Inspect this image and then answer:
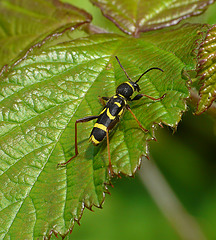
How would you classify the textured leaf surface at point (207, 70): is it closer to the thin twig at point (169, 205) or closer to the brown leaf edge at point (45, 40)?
the brown leaf edge at point (45, 40)

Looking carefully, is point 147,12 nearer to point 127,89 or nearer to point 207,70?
point 127,89

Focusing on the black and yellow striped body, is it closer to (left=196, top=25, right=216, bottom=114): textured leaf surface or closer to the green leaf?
(left=196, top=25, right=216, bottom=114): textured leaf surface

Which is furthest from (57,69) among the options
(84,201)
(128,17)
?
(84,201)

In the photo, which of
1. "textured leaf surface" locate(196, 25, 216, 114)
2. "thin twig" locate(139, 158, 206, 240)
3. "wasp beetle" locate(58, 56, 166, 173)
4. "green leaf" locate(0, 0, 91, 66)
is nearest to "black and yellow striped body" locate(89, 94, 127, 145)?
"wasp beetle" locate(58, 56, 166, 173)

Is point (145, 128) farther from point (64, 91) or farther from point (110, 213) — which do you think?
point (110, 213)

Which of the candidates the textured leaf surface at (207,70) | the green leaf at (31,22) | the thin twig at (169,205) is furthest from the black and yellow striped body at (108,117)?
the thin twig at (169,205)

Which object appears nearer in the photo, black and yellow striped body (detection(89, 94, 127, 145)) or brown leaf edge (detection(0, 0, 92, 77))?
black and yellow striped body (detection(89, 94, 127, 145))
